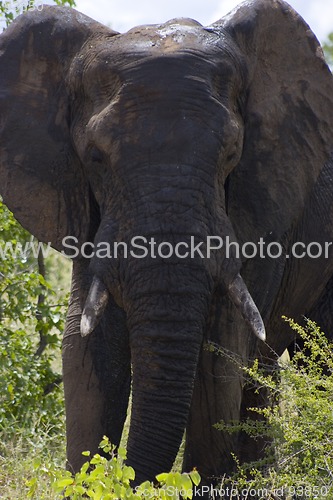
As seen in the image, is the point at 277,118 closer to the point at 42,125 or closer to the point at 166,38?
the point at 166,38

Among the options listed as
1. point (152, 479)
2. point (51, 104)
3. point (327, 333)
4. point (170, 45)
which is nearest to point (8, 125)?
point (51, 104)

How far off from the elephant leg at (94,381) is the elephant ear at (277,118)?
2.15 ft

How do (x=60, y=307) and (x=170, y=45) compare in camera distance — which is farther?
(x=60, y=307)

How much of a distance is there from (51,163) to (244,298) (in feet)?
3.43

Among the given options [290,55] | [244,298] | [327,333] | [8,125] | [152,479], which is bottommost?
[152,479]

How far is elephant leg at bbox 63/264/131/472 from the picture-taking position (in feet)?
16.5

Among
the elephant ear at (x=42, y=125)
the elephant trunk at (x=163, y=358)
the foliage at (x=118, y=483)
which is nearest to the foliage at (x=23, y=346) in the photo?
the elephant ear at (x=42, y=125)

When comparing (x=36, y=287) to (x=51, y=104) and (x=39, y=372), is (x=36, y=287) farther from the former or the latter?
(x=51, y=104)

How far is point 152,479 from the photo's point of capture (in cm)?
469

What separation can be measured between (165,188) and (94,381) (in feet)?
3.08

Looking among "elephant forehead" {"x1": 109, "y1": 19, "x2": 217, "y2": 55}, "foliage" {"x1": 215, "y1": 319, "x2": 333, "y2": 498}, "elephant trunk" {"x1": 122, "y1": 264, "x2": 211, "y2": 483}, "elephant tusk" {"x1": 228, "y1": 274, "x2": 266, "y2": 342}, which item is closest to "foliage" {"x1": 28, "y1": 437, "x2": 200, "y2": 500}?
"elephant trunk" {"x1": 122, "y1": 264, "x2": 211, "y2": 483}

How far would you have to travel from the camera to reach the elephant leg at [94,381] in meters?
5.02

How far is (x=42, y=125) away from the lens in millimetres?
5184

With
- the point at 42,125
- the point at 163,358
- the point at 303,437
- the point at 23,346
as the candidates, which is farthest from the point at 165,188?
the point at 23,346
